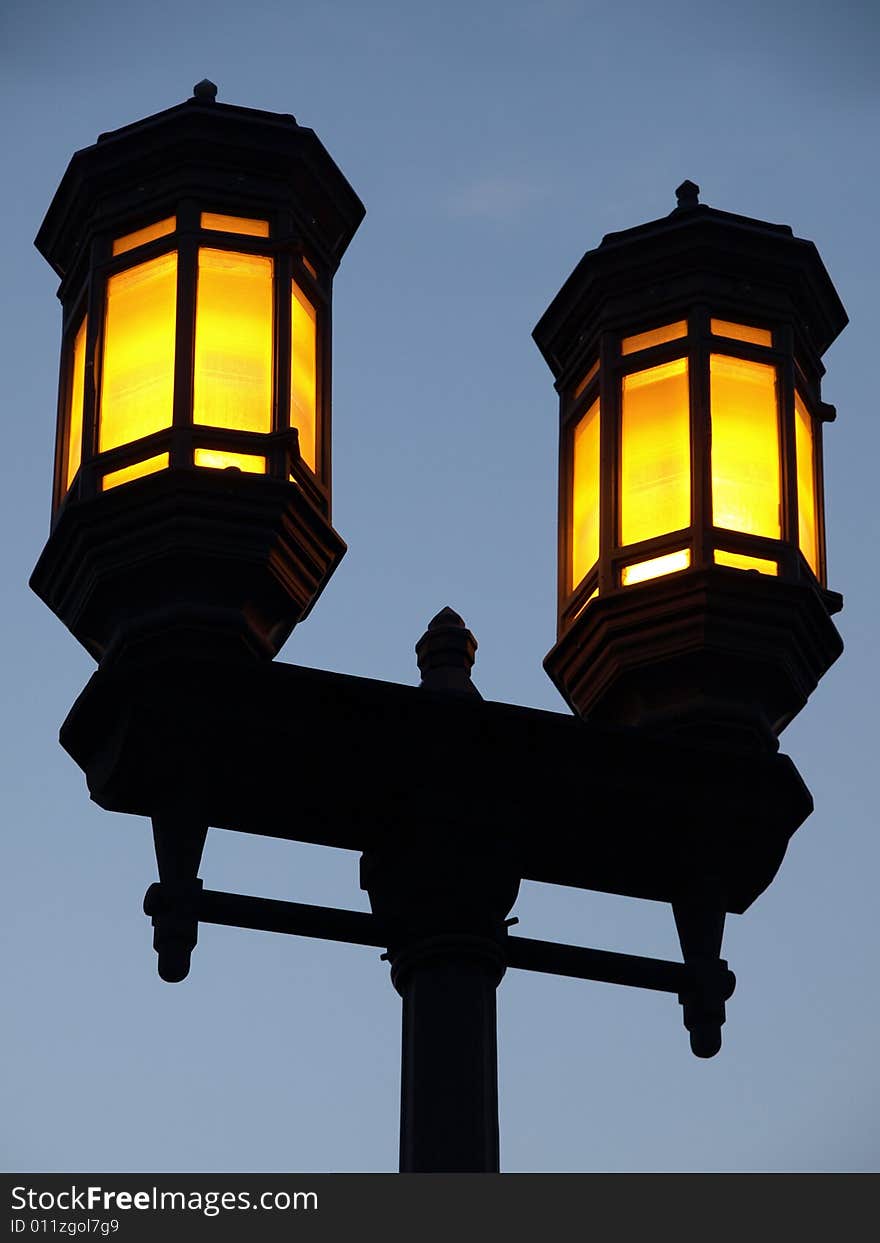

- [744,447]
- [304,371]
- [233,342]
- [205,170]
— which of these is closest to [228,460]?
[233,342]

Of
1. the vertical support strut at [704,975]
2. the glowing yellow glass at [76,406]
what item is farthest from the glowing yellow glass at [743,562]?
the glowing yellow glass at [76,406]

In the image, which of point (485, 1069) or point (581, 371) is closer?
point (485, 1069)

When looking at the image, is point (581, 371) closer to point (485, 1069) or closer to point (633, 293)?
point (633, 293)

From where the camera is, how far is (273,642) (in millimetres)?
8570

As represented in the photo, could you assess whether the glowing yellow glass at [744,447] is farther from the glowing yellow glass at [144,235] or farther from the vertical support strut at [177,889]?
the vertical support strut at [177,889]

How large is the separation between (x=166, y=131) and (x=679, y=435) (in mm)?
1773

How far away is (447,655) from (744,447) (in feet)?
3.58

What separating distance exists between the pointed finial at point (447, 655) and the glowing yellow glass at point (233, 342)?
2.79ft

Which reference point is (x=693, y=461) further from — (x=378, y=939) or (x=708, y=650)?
(x=378, y=939)

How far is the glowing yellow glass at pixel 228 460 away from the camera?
27.5 ft

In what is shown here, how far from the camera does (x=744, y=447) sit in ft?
29.6

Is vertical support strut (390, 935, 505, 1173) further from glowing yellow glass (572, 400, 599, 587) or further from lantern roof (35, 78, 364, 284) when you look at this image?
lantern roof (35, 78, 364, 284)

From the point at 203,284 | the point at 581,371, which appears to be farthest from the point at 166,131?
the point at 581,371

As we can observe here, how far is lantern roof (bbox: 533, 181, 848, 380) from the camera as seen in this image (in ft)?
30.5
